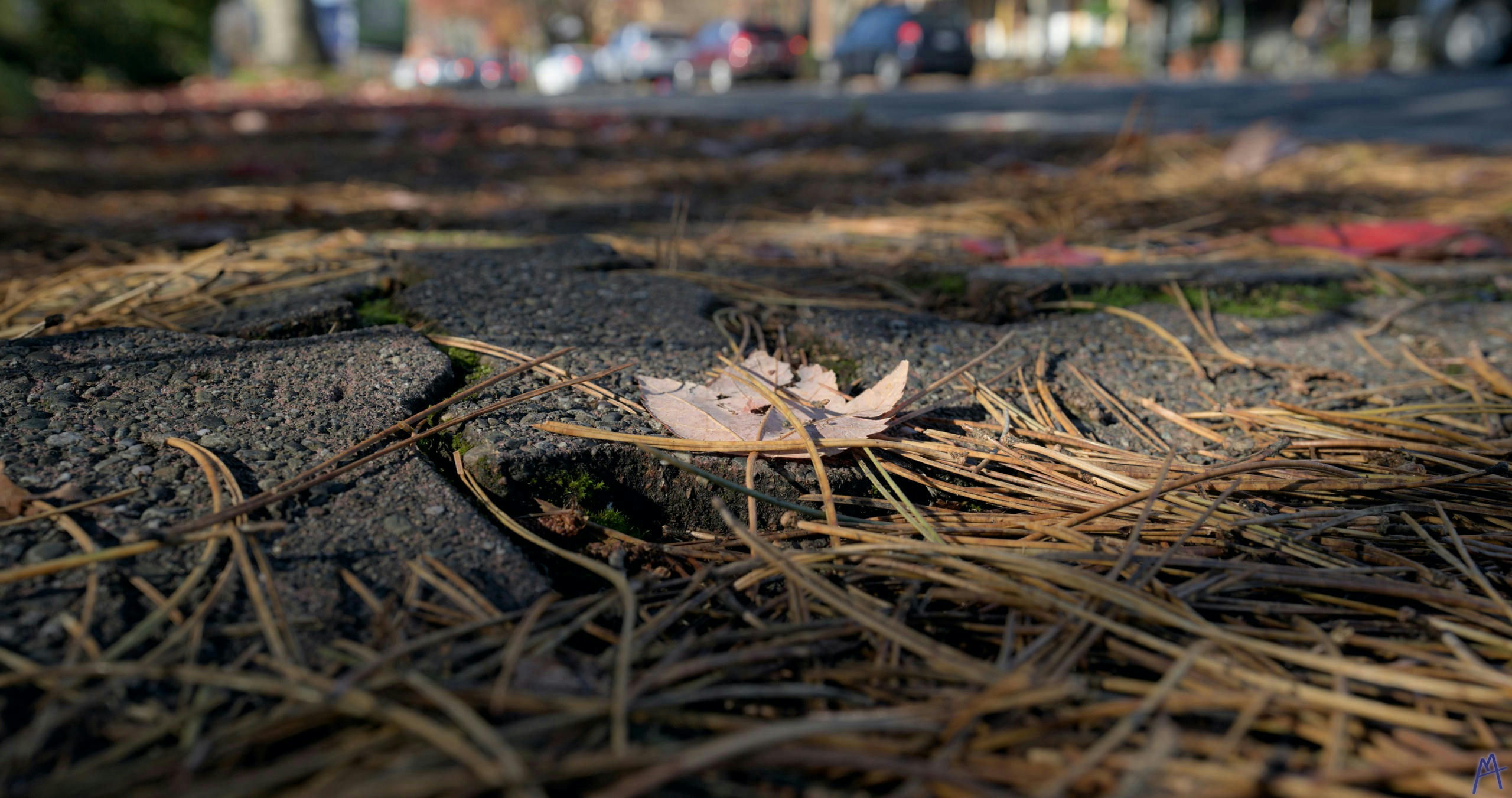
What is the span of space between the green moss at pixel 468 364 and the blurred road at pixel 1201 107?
4097mm

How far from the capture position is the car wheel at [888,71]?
51.0 feet

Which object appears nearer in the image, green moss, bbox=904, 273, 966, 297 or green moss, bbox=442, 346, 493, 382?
green moss, bbox=442, 346, 493, 382

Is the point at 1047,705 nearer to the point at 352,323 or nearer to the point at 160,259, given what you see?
the point at 352,323

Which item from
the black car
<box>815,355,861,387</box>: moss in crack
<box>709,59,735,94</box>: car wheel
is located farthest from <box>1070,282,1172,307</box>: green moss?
<box>709,59,735,94</box>: car wheel

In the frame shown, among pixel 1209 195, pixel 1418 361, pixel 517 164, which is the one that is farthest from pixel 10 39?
pixel 1418 361

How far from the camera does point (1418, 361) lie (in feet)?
5.38

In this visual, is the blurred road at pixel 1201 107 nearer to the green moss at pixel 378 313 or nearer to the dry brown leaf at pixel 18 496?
the green moss at pixel 378 313

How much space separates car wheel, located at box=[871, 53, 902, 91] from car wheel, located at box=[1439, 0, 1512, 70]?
705cm

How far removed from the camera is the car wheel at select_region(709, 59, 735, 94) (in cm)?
1892

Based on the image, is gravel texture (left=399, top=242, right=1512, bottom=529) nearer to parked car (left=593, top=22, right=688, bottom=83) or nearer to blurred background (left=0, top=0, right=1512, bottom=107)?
blurred background (left=0, top=0, right=1512, bottom=107)

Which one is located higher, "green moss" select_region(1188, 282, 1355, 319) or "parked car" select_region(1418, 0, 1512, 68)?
"parked car" select_region(1418, 0, 1512, 68)
